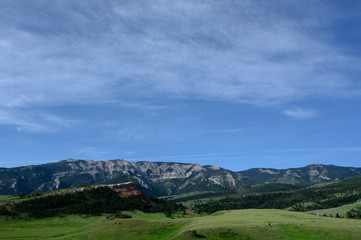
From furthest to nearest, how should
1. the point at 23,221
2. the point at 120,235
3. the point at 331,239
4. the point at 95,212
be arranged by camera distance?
the point at 95,212, the point at 23,221, the point at 120,235, the point at 331,239

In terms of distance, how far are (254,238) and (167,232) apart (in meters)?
33.3

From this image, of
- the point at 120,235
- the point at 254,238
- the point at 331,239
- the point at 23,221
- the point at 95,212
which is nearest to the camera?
the point at 331,239

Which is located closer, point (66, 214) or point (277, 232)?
point (277, 232)

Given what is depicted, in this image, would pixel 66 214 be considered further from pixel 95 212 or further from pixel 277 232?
pixel 277 232

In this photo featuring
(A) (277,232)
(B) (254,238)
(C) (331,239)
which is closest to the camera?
(C) (331,239)

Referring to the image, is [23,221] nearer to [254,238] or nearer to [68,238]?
[68,238]

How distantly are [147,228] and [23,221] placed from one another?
106 metres

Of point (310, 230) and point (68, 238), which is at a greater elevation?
point (310, 230)

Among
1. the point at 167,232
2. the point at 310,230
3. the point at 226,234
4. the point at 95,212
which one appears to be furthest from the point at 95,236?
the point at 95,212

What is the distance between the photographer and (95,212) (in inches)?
7692

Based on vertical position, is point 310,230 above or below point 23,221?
above

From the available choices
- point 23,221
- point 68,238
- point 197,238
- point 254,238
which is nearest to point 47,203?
point 23,221

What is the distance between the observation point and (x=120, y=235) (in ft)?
293

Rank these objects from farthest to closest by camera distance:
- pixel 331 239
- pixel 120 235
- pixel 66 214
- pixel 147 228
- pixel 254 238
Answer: pixel 66 214
pixel 147 228
pixel 120 235
pixel 254 238
pixel 331 239
